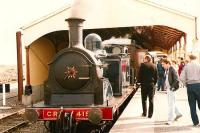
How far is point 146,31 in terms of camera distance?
2789 centimetres

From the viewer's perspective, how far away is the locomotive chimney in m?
9.00

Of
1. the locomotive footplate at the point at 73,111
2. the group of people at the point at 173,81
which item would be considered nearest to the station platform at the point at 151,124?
the group of people at the point at 173,81

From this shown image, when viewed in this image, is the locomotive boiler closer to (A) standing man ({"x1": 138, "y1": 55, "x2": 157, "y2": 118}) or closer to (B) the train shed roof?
(A) standing man ({"x1": 138, "y1": 55, "x2": 157, "y2": 118})

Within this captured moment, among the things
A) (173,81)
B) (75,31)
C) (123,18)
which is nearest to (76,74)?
(75,31)

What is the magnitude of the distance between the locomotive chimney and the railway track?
4232mm

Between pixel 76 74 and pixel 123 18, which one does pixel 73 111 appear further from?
pixel 123 18

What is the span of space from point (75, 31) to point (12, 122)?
6.34 meters

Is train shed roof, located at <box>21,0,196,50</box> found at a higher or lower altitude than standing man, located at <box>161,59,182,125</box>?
higher

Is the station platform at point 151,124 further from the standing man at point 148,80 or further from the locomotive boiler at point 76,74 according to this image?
the locomotive boiler at point 76,74

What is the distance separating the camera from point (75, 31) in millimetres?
9031

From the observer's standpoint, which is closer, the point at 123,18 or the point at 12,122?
the point at 12,122

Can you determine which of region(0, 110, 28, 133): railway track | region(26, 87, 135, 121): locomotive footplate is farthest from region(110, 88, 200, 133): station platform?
region(0, 110, 28, 133): railway track

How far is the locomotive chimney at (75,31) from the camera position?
29.5 feet

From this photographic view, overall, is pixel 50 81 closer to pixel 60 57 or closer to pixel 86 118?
pixel 60 57
